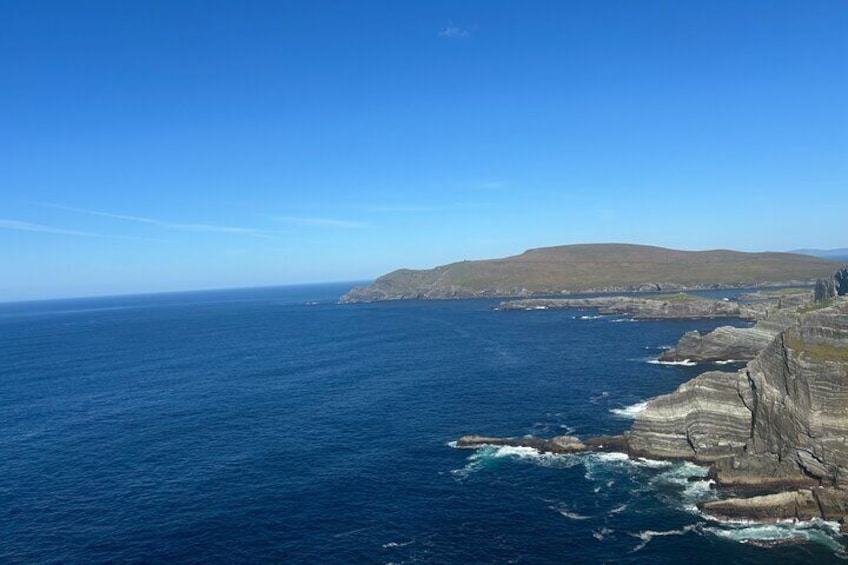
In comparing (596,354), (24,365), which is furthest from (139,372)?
(596,354)

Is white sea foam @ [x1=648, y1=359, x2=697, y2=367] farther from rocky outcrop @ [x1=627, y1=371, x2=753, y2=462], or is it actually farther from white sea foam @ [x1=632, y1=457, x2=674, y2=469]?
white sea foam @ [x1=632, y1=457, x2=674, y2=469]

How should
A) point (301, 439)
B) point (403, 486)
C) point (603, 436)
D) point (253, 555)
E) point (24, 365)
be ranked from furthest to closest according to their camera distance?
point (24, 365), point (301, 439), point (603, 436), point (403, 486), point (253, 555)

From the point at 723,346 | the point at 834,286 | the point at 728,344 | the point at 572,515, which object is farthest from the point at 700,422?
the point at 834,286

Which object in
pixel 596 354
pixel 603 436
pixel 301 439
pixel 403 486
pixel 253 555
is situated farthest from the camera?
pixel 596 354

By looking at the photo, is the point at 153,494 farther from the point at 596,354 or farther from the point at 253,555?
the point at 596,354

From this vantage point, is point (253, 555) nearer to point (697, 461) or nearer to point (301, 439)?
point (301, 439)

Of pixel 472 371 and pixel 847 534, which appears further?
pixel 472 371

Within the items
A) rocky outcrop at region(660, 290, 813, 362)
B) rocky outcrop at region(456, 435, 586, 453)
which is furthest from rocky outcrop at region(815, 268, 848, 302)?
rocky outcrop at region(456, 435, 586, 453)

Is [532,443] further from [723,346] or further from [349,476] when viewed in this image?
[723,346]

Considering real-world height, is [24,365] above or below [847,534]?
above
